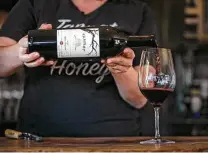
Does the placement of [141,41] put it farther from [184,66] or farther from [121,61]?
[184,66]

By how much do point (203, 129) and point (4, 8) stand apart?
152 centimetres

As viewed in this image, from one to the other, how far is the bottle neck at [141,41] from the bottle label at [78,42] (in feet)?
0.56

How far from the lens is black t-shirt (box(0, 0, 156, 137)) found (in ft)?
4.64

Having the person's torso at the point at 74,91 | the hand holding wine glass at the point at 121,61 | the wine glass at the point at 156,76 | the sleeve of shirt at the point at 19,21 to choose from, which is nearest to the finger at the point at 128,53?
the hand holding wine glass at the point at 121,61

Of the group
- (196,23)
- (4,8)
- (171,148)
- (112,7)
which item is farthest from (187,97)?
(171,148)

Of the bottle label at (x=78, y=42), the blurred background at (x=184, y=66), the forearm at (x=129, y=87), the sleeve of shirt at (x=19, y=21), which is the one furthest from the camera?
the blurred background at (x=184, y=66)

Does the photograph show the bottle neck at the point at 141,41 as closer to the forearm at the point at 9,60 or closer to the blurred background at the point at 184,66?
the forearm at the point at 9,60

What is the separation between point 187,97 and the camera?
10.6 feet

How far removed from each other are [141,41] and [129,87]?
0.18m

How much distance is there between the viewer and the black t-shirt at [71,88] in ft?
4.64

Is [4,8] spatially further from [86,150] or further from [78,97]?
[86,150]

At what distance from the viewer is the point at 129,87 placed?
53.7 inches

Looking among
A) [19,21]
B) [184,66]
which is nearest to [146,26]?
[19,21]

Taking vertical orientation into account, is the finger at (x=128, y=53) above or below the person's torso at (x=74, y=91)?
above
